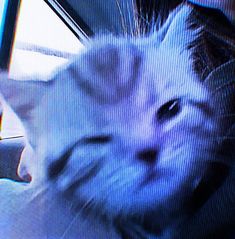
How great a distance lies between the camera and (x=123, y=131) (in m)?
0.60

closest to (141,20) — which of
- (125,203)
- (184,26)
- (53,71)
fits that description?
(184,26)

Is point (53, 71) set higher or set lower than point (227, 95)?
higher

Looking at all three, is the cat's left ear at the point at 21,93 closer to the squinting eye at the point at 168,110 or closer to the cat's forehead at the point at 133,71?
the cat's forehead at the point at 133,71

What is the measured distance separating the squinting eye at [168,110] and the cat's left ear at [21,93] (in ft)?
0.66

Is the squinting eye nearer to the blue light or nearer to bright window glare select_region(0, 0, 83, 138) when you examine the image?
bright window glare select_region(0, 0, 83, 138)

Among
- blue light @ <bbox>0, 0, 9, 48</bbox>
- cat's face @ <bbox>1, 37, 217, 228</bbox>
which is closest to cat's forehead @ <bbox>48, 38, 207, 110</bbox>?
cat's face @ <bbox>1, 37, 217, 228</bbox>

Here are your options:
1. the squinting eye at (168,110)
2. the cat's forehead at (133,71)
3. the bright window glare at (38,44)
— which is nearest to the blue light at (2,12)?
the bright window glare at (38,44)

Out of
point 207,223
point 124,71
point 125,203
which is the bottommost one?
point 207,223

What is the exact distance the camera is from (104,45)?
62 cm

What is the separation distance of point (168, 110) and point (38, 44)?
0.26 meters

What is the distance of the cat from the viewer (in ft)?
1.93

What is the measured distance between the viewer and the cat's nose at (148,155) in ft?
1.92

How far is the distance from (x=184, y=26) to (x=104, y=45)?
15 centimetres

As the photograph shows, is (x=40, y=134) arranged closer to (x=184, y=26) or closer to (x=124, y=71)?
(x=124, y=71)
